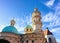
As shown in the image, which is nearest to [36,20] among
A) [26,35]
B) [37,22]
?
[37,22]

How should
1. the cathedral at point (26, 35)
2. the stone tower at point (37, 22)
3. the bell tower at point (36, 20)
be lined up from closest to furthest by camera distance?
the cathedral at point (26, 35) → the stone tower at point (37, 22) → the bell tower at point (36, 20)

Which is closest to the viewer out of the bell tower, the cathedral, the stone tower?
the cathedral

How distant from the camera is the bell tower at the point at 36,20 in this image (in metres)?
32.9

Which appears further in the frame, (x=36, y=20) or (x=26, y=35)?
(x=36, y=20)

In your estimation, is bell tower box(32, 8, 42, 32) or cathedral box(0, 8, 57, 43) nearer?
cathedral box(0, 8, 57, 43)

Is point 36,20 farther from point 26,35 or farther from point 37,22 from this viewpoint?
point 26,35

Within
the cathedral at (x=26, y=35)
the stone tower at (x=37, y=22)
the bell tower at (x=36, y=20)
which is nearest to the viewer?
the cathedral at (x=26, y=35)

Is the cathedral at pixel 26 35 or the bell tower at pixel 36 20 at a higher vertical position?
the bell tower at pixel 36 20

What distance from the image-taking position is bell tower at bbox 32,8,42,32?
108ft

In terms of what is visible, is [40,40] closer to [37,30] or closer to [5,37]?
[37,30]

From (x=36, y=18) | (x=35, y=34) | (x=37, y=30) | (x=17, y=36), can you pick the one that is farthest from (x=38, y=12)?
(x=17, y=36)

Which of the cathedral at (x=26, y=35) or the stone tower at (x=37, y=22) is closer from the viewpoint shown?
the cathedral at (x=26, y=35)

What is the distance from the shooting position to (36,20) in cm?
3359

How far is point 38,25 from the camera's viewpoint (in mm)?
32969
